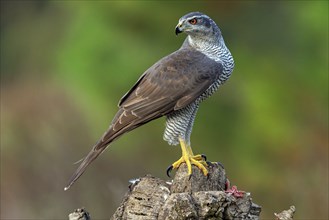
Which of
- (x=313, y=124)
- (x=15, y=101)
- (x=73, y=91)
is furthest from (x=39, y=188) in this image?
(x=15, y=101)

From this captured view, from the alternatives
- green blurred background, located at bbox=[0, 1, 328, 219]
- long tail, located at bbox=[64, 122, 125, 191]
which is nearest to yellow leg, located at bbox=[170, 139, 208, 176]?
long tail, located at bbox=[64, 122, 125, 191]

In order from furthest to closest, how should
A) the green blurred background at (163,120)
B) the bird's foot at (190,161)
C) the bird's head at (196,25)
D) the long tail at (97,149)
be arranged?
the green blurred background at (163,120) < the bird's head at (196,25) < the long tail at (97,149) < the bird's foot at (190,161)

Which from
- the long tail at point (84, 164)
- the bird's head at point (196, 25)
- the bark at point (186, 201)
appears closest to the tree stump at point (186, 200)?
the bark at point (186, 201)

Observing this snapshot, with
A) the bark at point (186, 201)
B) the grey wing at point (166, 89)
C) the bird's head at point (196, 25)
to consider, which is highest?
the bird's head at point (196, 25)

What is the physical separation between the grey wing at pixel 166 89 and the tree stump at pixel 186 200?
65 centimetres

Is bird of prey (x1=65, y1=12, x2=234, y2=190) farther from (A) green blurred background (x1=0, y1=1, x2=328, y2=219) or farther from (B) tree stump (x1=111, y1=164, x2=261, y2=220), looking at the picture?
(A) green blurred background (x1=0, y1=1, x2=328, y2=219)

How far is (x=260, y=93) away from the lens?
640 inches

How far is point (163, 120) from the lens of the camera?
555 inches

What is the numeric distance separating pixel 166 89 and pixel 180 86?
114mm

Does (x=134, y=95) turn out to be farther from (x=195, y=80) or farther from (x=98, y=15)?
(x=98, y=15)

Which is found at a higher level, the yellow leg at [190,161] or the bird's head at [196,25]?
the bird's head at [196,25]

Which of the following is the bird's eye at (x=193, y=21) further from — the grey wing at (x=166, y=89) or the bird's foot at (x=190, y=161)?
the bird's foot at (x=190, y=161)

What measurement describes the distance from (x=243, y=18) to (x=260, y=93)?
295cm

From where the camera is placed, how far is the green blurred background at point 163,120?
525 inches
